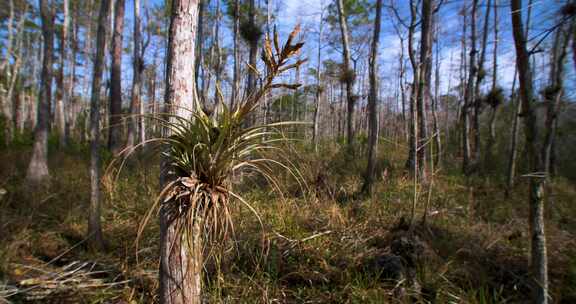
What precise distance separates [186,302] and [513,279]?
388 cm

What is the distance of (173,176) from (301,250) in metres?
2.33

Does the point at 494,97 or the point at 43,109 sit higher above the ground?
the point at 494,97

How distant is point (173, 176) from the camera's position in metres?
1.29

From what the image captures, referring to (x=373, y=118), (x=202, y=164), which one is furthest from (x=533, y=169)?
(x=373, y=118)

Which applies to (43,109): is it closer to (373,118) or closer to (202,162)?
(202,162)

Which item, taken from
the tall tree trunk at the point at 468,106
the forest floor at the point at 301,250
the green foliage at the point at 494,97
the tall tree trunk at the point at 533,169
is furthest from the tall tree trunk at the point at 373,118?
the green foliage at the point at 494,97

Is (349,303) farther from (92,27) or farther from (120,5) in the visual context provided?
(92,27)

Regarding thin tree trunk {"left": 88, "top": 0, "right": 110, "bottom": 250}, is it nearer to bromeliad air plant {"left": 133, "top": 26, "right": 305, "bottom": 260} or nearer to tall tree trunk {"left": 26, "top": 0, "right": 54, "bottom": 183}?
bromeliad air plant {"left": 133, "top": 26, "right": 305, "bottom": 260}

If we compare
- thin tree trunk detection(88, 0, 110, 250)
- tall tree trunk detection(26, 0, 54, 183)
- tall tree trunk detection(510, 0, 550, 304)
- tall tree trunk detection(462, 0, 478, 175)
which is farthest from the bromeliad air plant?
tall tree trunk detection(462, 0, 478, 175)

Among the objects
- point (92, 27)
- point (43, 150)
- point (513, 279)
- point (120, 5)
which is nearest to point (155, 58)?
point (92, 27)

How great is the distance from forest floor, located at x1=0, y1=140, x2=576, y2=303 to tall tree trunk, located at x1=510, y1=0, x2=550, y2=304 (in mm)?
481

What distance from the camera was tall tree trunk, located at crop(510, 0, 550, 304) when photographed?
7.06 feet

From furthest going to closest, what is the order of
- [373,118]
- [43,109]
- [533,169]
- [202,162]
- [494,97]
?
[494,97] < [373,118] < [43,109] < [533,169] < [202,162]

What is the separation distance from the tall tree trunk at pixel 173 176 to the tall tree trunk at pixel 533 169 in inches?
102
